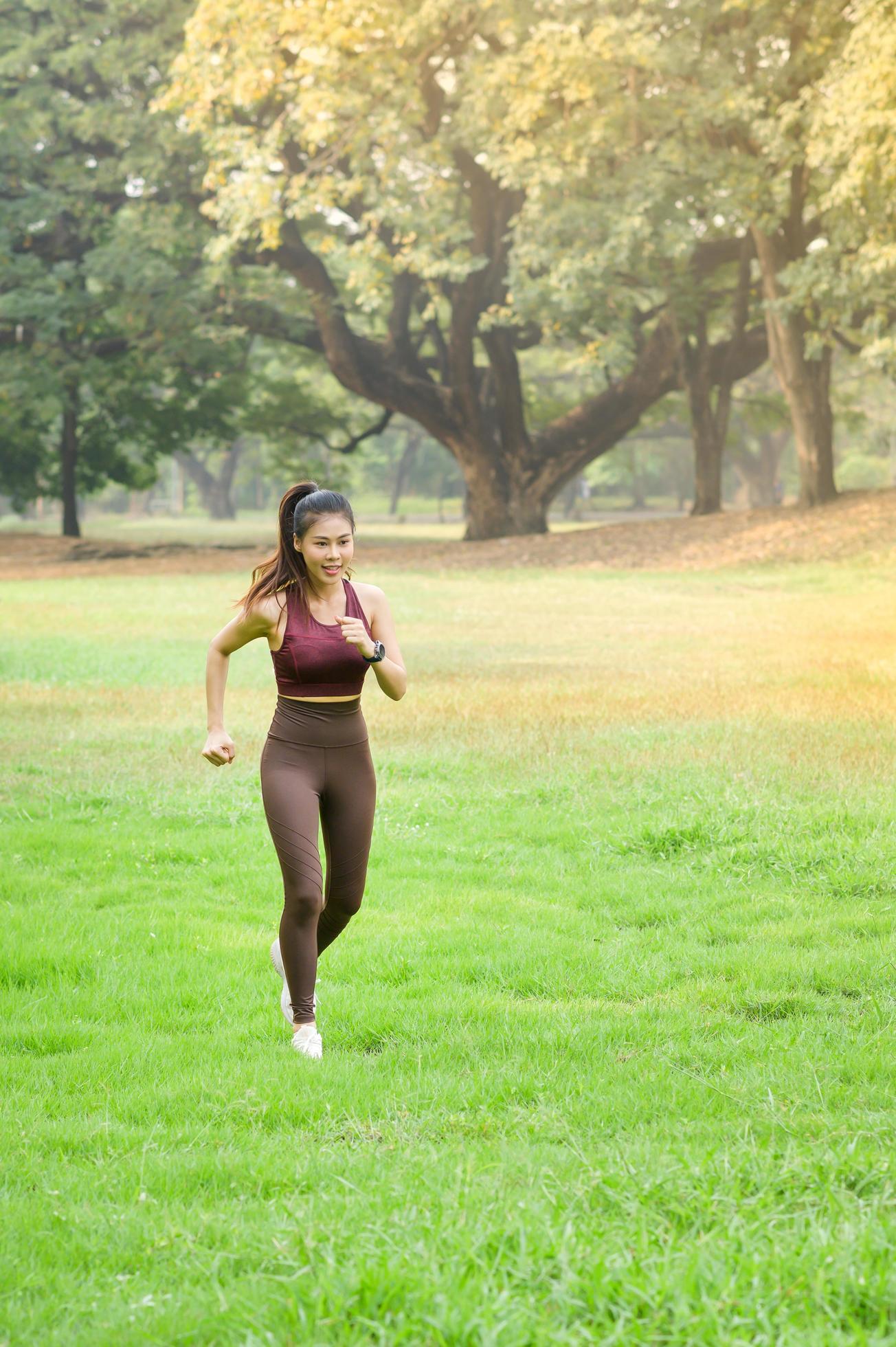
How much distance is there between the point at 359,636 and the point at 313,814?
65 cm

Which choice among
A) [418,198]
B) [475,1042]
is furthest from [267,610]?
[418,198]

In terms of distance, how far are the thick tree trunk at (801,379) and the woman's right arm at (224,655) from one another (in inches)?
967

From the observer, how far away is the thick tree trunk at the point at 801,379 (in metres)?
28.6

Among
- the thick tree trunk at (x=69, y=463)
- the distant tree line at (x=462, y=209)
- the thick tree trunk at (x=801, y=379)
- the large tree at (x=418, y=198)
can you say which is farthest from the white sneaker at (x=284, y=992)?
the thick tree trunk at (x=69, y=463)

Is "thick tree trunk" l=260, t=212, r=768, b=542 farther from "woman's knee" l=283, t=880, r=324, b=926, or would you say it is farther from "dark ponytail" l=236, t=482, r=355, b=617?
"woman's knee" l=283, t=880, r=324, b=926

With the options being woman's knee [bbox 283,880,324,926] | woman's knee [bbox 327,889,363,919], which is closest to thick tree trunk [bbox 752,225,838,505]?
woman's knee [bbox 327,889,363,919]

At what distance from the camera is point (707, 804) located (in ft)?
29.8

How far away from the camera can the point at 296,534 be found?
213 inches

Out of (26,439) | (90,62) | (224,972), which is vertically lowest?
(224,972)

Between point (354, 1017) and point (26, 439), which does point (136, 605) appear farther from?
point (26, 439)

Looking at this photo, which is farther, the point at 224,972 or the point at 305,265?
the point at 305,265

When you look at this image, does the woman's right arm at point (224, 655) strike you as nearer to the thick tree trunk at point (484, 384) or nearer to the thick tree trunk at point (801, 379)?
the thick tree trunk at point (801, 379)

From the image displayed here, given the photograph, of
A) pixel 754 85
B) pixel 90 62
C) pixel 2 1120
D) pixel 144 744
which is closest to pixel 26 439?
pixel 90 62

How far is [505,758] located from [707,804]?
210 centimetres
